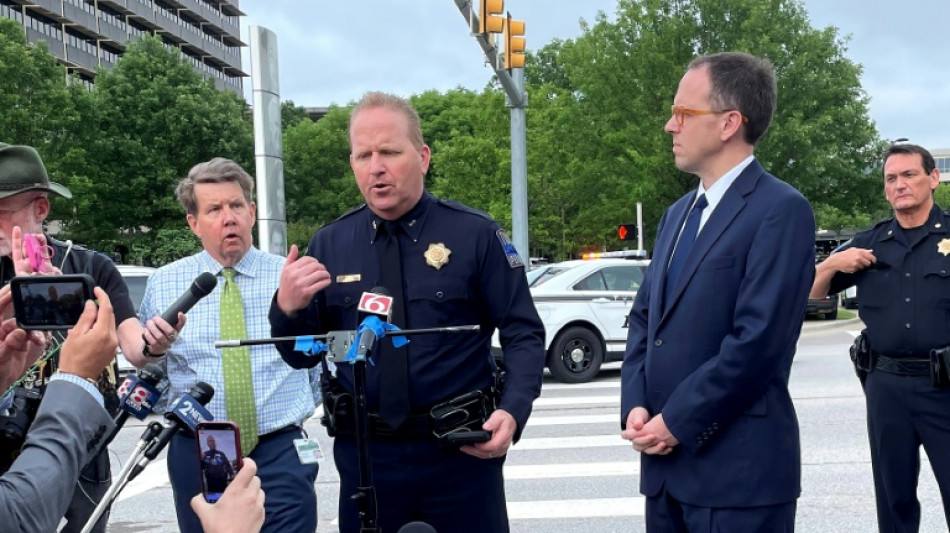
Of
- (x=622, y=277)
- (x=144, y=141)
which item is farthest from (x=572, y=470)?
(x=144, y=141)

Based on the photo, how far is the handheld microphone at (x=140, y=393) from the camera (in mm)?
3096

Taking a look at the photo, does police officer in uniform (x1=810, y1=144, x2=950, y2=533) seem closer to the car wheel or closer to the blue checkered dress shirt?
the blue checkered dress shirt

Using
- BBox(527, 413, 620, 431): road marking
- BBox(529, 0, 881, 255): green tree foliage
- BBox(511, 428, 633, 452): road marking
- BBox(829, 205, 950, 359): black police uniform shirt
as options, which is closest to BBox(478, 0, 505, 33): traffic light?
BBox(527, 413, 620, 431): road marking

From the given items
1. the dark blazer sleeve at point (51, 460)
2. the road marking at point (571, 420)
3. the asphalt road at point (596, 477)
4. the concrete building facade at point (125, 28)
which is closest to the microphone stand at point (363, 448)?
the dark blazer sleeve at point (51, 460)

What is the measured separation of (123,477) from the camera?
2.85m

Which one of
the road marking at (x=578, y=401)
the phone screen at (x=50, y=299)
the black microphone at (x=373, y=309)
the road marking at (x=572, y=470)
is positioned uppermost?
the phone screen at (x=50, y=299)

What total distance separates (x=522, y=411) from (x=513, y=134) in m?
14.8

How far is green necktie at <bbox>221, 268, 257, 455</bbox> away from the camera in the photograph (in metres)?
3.65

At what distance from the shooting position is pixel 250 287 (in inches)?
153

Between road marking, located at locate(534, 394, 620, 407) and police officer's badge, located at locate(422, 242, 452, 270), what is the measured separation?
26.5 ft

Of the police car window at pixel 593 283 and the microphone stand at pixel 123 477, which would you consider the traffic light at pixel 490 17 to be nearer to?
the police car window at pixel 593 283

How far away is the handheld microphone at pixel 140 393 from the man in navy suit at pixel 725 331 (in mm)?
1574

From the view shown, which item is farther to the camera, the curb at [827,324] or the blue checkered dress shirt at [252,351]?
the curb at [827,324]

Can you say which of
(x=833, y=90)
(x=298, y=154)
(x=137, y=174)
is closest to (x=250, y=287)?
(x=833, y=90)
